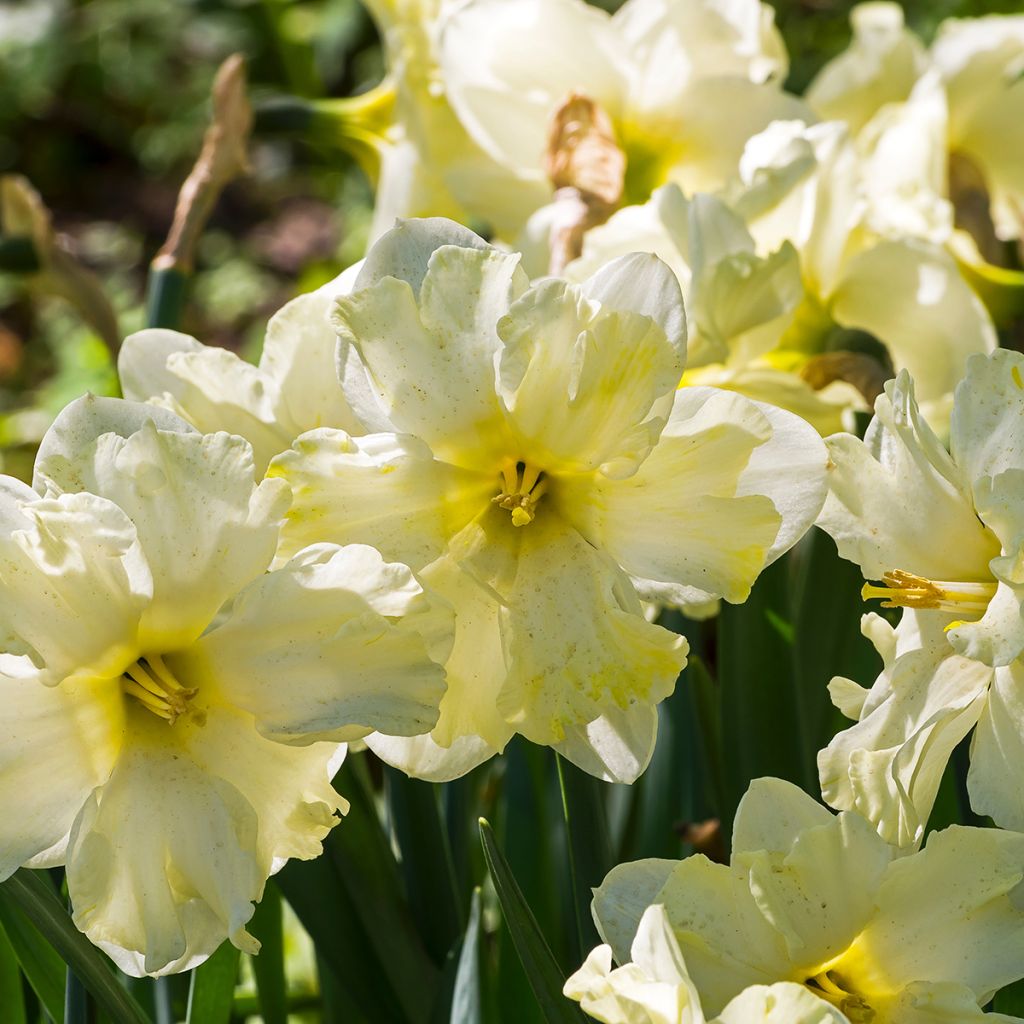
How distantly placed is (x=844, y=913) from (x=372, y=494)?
300 mm

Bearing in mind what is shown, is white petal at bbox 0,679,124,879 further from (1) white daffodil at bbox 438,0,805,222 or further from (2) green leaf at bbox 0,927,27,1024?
(1) white daffodil at bbox 438,0,805,222

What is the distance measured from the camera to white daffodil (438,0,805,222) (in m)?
1.27

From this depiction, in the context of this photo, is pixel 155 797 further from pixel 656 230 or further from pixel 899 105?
pixel 899 105

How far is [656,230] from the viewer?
103cm

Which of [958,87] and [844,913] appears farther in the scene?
[958,87]

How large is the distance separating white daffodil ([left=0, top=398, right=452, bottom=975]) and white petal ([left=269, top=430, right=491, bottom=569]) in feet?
0.09

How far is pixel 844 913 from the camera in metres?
0.64

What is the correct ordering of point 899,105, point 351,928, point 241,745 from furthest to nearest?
point 899,105 < point 351,928 < point 241,745

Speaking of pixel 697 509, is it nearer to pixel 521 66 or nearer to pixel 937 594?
pixel 937 594

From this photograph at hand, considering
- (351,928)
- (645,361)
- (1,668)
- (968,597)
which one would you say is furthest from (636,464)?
(351,928)

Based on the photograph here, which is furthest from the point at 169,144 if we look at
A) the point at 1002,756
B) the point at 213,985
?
the point at 1002,756

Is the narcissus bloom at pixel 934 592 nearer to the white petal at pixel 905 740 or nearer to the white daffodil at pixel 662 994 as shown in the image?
the white petal at pixel 905 740

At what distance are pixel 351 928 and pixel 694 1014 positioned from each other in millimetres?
441

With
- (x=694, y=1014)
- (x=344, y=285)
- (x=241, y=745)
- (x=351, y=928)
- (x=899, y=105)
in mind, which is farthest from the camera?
(x=899, y=105)
